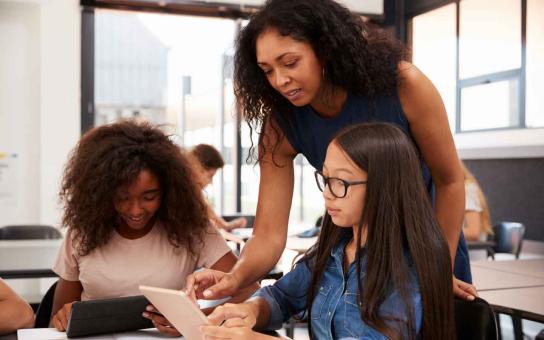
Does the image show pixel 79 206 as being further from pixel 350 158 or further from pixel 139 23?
pixel 139 23

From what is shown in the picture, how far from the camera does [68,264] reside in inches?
71.6

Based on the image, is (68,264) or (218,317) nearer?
(218,317)

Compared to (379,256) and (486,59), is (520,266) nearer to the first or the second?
(379,256)

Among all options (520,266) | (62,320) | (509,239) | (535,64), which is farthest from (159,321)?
(535,64)

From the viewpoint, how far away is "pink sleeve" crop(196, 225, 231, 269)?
1895 mm

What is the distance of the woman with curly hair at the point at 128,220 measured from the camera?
1770 millimetres

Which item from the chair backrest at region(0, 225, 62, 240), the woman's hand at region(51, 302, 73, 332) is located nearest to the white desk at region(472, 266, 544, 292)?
the woman's hand at region(51, 302, 73, 332)

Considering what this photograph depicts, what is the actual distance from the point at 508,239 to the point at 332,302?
3.21 metres

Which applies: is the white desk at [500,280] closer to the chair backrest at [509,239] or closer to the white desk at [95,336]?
the white desk at [95,336]

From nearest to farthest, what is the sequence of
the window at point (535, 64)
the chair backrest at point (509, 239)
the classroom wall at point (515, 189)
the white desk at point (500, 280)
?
1. the white desk at point (500, 280)
2. the chair backrest at point (509, 239)
3. the classroom wall at point (515, 189)
4. the window at point (535, 64)

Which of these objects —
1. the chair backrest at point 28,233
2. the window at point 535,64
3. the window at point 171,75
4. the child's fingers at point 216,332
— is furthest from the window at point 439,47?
the child's fingers at point 216,332

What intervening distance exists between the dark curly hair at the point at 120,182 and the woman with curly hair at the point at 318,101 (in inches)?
11.1

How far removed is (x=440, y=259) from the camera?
1213 millimetres

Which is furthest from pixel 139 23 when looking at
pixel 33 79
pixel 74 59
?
pixel 33 79
